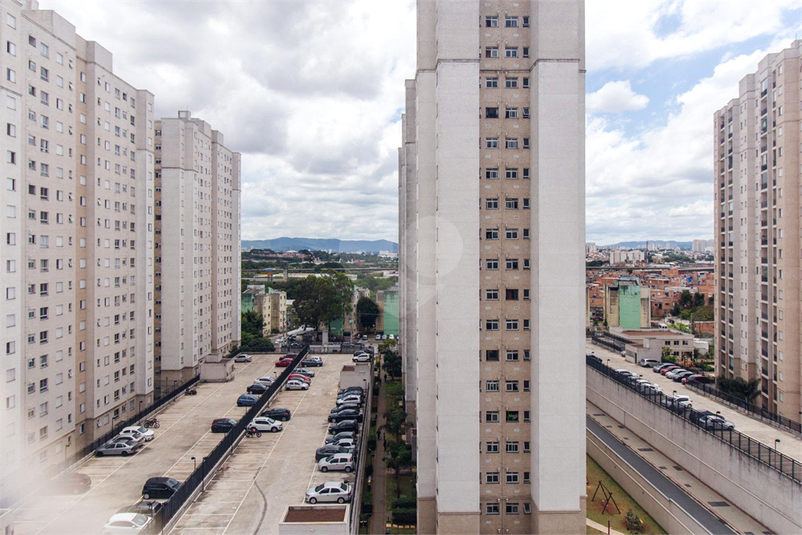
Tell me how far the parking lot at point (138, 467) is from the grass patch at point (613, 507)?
606 inches

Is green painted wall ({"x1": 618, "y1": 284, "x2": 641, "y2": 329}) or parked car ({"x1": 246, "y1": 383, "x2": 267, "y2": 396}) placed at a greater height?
green painted wall ({"x1": 618, "y1": 284, "x2": 641, "y2": 329})

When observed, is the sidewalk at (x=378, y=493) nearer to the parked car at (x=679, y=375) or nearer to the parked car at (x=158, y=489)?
the parked car at (x=158, y=489)

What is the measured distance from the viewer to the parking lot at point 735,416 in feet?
76.3

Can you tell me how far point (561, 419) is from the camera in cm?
1883

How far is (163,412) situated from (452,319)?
21.3 m

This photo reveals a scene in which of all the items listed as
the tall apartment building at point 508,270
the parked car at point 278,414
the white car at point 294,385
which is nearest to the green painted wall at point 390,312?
the white car at point 294,385

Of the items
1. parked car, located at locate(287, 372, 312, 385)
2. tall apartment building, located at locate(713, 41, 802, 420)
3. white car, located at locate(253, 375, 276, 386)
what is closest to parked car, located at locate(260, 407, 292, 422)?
parked car, located at locate(287, 372, 312, 385)

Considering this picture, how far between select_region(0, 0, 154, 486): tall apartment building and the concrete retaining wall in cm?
2660

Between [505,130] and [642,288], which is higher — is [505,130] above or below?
above

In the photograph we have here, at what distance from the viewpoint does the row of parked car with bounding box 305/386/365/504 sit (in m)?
19.3

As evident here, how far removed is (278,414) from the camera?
2897cm

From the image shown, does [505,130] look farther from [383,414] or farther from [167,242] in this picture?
[167,242]

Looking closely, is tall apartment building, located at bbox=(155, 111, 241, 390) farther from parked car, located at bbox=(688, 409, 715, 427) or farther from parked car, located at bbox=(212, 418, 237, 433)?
parked car, located at bbox=(688, 409, 715, 427)

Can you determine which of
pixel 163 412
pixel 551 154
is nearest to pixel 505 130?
pixel 551 154
